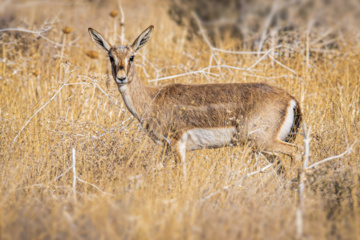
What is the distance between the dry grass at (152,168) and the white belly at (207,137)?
17 centimetres

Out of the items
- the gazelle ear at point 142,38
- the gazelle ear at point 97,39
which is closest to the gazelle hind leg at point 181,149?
the gazelle ear at point 142,38

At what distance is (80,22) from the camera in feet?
37.5

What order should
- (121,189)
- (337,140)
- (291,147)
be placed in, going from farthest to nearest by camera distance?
(337,140) → (291,147) → (121,189)

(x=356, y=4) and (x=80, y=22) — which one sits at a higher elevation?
(x=356, y=4)

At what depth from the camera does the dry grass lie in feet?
12.0

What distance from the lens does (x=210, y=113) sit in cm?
575

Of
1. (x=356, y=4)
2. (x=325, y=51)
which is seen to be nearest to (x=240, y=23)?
(x=356, y=4)

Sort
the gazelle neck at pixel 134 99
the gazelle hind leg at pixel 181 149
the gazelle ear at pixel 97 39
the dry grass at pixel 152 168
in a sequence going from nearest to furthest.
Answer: the dry grass at pixel 152 168, the gazelle hind leg at pixel 181 149, the gazelle neck at pixel 134 99, the gazelle ear at pixel 97 39

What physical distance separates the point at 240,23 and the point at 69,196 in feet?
46.3

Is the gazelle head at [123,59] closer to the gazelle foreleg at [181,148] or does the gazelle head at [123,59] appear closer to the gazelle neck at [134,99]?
the gazelle neck at [134,99]

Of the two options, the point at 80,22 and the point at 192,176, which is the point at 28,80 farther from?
the point at 192,176

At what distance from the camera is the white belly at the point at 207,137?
565 cm

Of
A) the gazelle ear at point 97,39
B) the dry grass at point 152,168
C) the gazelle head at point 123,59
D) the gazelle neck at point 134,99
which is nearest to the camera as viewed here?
the dry grass at point 152,168

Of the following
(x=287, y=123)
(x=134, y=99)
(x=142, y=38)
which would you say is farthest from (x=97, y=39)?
(x=287, y=123)
